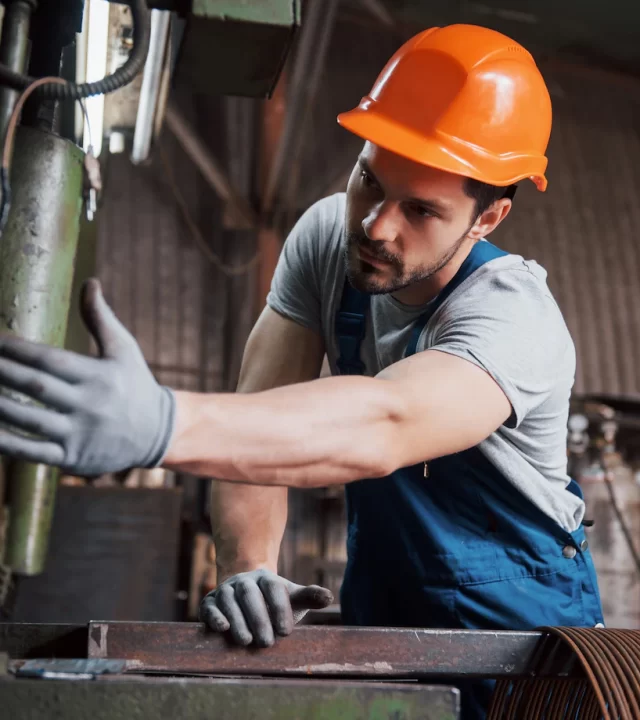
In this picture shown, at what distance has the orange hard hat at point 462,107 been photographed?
5.51 feet

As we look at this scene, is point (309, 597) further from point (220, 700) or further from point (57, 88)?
point (57, 88)

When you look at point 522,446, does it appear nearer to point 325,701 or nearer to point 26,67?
point 325,701

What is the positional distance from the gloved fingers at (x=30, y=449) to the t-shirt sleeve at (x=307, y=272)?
113cm

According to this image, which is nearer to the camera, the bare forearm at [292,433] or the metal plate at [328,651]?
the bare forearm at [292,433]

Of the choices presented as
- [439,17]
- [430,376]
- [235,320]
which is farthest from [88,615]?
[439,17]

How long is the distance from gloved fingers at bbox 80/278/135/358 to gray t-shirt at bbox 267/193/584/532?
0.60 metres

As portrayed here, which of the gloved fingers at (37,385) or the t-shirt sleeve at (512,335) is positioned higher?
the t-shirt sleeve at (512,335)

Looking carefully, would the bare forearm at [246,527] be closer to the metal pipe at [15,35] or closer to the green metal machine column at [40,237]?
the green metal machine column at [40,237]

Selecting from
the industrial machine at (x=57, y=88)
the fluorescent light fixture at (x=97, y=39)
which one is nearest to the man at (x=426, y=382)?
the industrial machine at (x=57, y=88)

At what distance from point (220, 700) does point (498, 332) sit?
779 millimetres

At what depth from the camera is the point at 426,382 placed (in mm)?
1315

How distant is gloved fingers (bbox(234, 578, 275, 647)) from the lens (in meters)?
1.32

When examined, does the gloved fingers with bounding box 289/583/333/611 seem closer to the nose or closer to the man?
the man

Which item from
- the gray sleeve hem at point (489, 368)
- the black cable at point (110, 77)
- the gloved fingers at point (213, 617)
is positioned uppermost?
the black cable at point (110, 77)
